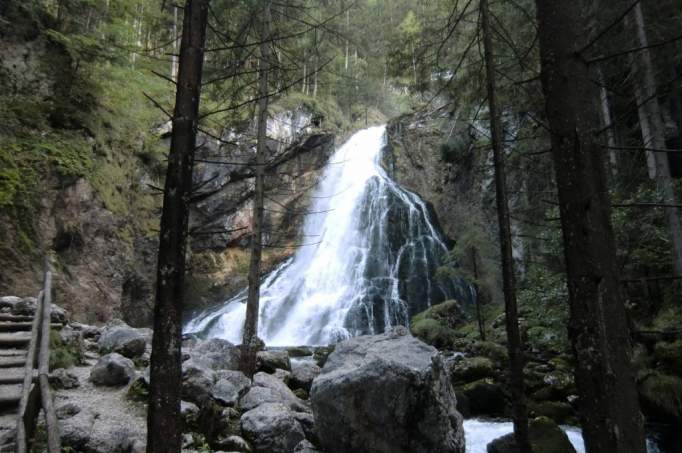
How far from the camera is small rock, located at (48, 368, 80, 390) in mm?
6176

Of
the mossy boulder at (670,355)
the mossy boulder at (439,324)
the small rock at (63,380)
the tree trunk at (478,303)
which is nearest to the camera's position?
the small rock at (63,380)

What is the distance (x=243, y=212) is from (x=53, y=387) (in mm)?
18777

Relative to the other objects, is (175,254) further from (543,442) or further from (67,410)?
(543,442)

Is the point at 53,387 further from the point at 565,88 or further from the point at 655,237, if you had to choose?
the point at 655,237

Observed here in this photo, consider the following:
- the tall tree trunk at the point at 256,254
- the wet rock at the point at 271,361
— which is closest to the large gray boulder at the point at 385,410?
the tall tree trunk at the point at 256,254

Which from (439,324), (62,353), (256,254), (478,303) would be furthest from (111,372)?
(439,324)

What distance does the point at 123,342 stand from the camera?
8344 millimetres

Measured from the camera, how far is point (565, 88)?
2736mm

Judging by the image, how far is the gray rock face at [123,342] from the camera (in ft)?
26.9

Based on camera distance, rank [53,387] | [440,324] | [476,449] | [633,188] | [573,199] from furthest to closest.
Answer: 1. [440,324]
2. [633,188]
3. [476,449]
4. [53,387]
5. [573,199]

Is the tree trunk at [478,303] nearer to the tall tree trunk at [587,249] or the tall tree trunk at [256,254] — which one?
the tall tree trunk at [256,254]

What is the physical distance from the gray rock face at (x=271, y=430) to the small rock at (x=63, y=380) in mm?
2512

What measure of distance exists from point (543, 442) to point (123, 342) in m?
7.25

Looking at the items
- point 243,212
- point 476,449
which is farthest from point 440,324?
point 243,212
